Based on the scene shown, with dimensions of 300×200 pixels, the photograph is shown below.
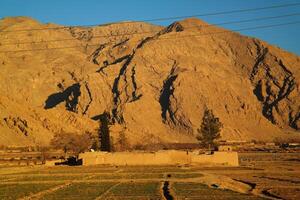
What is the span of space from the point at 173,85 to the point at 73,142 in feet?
239

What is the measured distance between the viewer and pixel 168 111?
161 m

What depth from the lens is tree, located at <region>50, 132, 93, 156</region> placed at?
9724 cm

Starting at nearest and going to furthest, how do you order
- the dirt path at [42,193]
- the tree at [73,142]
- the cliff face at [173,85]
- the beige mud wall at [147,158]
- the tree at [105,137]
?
the dirt path at [42,193] < the beige mud wall at [147,158] < the tree at [105,137] < the tree at [73,142] < the cliff face at [173,85]

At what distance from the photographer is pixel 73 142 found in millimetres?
97750

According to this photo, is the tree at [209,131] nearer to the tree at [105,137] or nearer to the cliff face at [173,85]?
the tree at [105,137]

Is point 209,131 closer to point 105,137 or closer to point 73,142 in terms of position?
point 73,142

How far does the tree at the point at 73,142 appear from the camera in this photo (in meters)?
97.2

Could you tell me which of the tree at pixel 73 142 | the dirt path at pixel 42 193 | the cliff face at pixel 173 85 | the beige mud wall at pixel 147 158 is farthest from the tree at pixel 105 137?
the cliff face at pixel 173 85

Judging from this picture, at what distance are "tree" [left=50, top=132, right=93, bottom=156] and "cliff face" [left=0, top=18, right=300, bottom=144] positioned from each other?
36.7m

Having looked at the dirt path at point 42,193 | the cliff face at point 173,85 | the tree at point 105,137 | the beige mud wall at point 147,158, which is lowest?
the dirt path at point 42,193

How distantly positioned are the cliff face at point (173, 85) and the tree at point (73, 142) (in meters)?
36.7

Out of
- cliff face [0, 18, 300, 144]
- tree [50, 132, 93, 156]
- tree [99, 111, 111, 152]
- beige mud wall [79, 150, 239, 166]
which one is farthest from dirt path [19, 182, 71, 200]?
cliff face [0, 18, 300, 144]

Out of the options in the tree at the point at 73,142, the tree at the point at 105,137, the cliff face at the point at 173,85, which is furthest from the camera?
the cliff face at the point at 173,85

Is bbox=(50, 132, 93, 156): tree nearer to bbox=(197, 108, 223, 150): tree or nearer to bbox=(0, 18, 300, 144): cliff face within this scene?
bbox=(197, 108, 223, 150): tree
